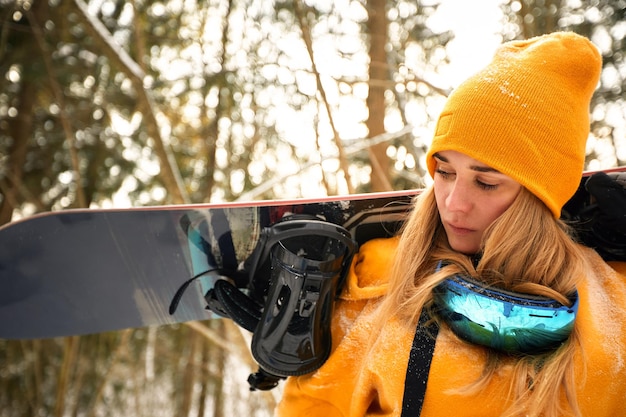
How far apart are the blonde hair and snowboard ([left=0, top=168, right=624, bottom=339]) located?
19cm

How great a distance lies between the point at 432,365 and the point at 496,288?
0.22 meters

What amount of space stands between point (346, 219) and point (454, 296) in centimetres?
40

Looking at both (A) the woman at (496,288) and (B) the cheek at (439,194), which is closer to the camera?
(A) the woman at (496,288)

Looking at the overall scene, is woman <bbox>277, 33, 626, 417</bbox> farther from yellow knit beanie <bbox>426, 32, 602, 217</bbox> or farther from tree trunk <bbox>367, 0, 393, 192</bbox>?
tree trunk <bbox>367, 0, 393, 192</bbox>

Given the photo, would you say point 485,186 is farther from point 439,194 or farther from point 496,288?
point 496,288

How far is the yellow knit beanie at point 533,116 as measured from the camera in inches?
42.6

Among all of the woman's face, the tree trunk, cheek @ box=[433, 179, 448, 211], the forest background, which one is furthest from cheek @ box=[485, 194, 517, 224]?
the tree trunk

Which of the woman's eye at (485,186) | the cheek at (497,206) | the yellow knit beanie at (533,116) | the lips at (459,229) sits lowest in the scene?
the lips at (459,229)

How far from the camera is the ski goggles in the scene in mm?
989

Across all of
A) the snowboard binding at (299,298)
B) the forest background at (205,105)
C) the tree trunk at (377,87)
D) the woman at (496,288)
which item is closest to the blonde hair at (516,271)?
the woman at (496,288)

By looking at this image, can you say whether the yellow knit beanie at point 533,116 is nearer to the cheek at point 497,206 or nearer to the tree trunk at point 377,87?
the cheek at point 497,206

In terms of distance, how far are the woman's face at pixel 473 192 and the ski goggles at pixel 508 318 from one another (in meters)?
0.15

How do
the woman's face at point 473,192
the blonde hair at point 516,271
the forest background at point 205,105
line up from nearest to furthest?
the blonde hair at point 516,271 → the woman's face at point 473,192 → the forest background at point 205,105

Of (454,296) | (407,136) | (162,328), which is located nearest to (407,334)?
(454,296)
